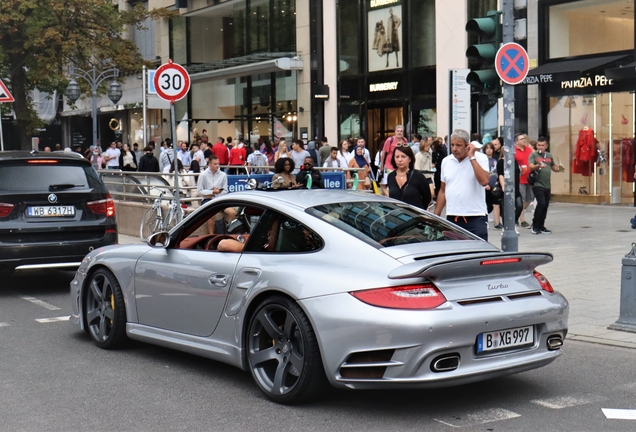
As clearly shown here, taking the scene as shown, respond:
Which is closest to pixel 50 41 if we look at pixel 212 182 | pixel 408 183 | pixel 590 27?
pixel 212 182

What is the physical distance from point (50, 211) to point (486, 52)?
5.41m

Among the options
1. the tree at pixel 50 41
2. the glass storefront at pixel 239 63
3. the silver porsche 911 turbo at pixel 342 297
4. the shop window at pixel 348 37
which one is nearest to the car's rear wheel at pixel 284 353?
the silver porsche 911 turbo at pixel 342 297

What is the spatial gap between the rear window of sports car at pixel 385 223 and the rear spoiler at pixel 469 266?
0.43 meters

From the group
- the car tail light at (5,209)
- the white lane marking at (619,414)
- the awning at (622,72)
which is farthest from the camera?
the awning at (622,72)

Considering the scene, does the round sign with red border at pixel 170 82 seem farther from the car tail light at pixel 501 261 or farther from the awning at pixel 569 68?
the awning at pixel 569 68

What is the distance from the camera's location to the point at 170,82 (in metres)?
13.8

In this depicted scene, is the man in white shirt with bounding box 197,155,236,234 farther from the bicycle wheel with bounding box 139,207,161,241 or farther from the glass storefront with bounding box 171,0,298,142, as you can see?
the glass storefront with bounding box 171,0,298,142

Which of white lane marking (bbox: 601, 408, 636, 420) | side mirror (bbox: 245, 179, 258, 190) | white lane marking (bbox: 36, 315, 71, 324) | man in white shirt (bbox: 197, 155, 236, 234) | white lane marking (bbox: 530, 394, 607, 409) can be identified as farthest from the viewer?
man in white shirt (bbox: 197, 155, 236, 234)

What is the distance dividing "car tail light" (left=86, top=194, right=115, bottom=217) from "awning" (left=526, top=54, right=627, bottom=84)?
14.7 m

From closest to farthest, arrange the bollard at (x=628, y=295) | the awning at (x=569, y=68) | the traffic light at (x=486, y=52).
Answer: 1. the bollard at (x=628, y=295)
2. the traffic light at (x=486, y=52)
3. the awning at (x=569, y=68)

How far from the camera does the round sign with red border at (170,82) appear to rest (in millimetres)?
13688

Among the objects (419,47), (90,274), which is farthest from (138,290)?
(419,47)

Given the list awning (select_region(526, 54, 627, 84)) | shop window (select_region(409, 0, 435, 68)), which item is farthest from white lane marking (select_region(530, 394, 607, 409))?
shop window (select_region(409, 0, 435, 68))

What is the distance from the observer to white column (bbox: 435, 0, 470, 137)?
27.4m
